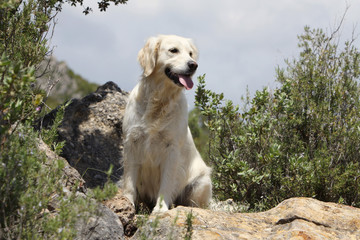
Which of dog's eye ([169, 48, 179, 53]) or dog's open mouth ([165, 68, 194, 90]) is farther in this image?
dog's eye ([169, 48, 179, 53])

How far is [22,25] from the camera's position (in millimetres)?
3883

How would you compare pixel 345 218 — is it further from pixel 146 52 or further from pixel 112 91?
pixel 112 91

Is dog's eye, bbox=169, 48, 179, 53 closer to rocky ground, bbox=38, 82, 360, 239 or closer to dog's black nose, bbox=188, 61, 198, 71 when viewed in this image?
dog's black nose, bbox=188, 61, 198, 71

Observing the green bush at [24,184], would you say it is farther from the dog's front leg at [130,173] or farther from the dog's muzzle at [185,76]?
the dog's muzzle at [185,76]

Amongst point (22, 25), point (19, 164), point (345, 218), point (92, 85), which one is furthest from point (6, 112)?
point (92, 85)

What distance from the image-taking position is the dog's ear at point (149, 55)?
176 inches

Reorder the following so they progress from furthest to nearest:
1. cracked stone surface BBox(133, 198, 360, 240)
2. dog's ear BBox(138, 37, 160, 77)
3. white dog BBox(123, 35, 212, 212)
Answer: dog's ear BBox(138, 37, 160, 77) → white dog BBox(123, 35, 212, 212) → cracked stone surface BBox(133, 198, 360, 240)

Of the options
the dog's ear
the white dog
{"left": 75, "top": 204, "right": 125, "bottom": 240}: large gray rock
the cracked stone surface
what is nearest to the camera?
{"left": 75, "top": 204, "right": 125, "bottom": 240}: large gray rock

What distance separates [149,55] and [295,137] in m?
2.24

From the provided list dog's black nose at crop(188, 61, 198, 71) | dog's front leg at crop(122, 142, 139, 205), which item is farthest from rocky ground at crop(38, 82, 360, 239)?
dog's black nose at crop(188, 61, 198, 71)

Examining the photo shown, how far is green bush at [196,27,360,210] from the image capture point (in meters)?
5.09

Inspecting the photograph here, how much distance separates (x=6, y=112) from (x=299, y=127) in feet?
13.8

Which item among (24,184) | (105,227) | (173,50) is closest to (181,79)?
(173,50)

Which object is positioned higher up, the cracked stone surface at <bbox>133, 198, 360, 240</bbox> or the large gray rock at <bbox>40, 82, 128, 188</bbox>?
the large gray rock at <bbox>40, 82, 128, 188</bbox>
